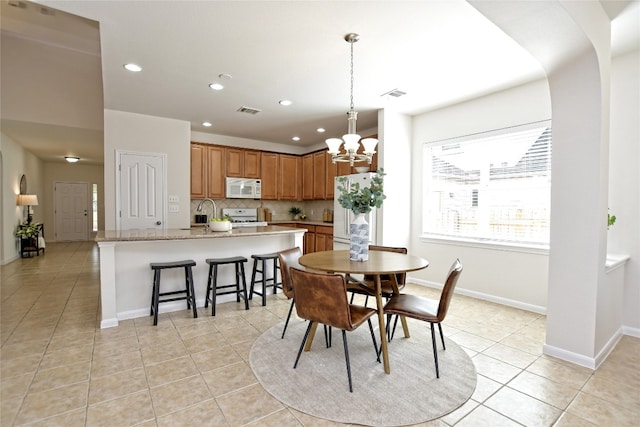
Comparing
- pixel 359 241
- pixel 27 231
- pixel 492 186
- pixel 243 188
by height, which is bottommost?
pixel 27 231

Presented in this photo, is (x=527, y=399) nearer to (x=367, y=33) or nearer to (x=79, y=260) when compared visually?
(x=367, y=33)

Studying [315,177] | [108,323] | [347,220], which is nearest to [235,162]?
[315,177]

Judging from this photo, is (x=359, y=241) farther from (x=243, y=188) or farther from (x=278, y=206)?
(x=278, y=206)

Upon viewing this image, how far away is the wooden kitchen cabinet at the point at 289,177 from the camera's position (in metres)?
6.80

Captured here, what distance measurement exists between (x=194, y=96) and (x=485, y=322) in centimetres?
448

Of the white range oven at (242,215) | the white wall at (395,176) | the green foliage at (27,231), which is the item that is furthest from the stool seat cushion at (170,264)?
the green foliage at (27,231)

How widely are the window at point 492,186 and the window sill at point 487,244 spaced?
0.05 meters

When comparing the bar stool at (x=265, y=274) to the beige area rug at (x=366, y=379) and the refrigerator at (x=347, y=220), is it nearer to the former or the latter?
the beige area rug at (x=366, y=379)

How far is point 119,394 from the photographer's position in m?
2.03

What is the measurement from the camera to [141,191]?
504 centimetres

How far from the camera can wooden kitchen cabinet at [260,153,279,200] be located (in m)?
6.56

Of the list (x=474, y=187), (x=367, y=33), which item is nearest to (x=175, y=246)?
(x=367, y=33)

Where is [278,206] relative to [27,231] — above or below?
above

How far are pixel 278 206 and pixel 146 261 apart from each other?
386 centimetres
